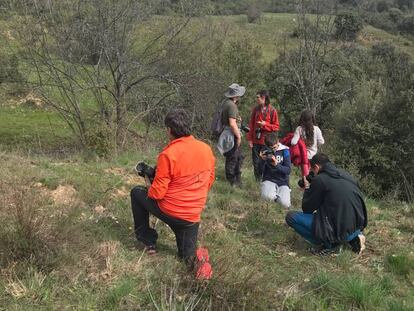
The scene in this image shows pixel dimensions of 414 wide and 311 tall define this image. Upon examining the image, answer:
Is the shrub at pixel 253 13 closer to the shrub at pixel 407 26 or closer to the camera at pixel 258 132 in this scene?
the shrub at pixel 407 26

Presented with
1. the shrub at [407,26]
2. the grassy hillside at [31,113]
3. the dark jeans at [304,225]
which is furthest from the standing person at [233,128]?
the shrub at [407,26]

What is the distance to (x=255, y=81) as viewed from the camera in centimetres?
2856

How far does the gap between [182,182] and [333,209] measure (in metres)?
1.87

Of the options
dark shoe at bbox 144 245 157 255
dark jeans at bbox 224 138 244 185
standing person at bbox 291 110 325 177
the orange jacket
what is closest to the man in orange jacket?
the orange jacket

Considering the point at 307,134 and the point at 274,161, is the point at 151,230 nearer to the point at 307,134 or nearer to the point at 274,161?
the point at 274,161

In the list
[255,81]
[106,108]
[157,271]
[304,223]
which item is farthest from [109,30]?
[255,81]

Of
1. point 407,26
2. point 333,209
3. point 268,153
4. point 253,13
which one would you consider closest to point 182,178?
point 333,209

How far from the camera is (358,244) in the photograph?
18.4 ft

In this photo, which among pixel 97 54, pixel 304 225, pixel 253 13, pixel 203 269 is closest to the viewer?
pixel 203 269

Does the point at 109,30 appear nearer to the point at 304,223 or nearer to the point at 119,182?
the point at 119,182

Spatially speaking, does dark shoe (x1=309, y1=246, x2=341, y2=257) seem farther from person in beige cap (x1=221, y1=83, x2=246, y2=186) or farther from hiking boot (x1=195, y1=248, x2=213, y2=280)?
person in beige cap (x1=221, y1=83, x2=246, y2=186)

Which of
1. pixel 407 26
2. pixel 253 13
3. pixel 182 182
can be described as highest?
pixel 182 182

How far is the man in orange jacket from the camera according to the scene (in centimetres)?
442

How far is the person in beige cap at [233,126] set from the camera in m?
7.75
